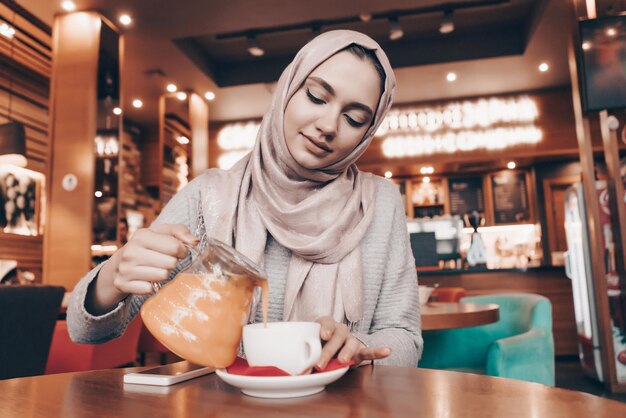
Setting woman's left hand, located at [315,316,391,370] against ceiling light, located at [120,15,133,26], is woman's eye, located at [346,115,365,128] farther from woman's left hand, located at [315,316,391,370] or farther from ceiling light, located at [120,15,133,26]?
ceiling light, located at [120,15,133,26]

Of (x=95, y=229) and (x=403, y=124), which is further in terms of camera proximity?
(x=403, y=124)

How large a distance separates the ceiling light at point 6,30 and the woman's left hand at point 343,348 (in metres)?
5.09

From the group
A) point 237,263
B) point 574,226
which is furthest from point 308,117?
point 574,226

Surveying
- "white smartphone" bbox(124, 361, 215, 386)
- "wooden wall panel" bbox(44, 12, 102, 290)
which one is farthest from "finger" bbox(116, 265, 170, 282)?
"wooden wall panel" bbox(44, 12, 102, 290)

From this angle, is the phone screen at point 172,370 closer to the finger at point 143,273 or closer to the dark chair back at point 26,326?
the finger at point 143,273

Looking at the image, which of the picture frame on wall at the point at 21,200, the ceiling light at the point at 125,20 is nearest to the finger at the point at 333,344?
the picture frame on wall at the point at 21,200

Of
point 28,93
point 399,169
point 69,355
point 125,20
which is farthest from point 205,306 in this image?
point 399,169

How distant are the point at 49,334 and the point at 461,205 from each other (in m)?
6.41

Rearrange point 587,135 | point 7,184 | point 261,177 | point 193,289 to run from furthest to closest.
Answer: point 7,184 → point 587,135 → point 261,177 → point 193,289

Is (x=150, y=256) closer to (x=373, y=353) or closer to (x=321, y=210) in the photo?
(x=373, y=353)

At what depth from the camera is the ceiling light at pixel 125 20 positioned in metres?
4.89

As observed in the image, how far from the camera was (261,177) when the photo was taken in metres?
1.29

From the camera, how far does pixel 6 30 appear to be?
466 centimetres

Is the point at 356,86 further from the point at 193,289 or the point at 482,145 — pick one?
the point at 482,145
